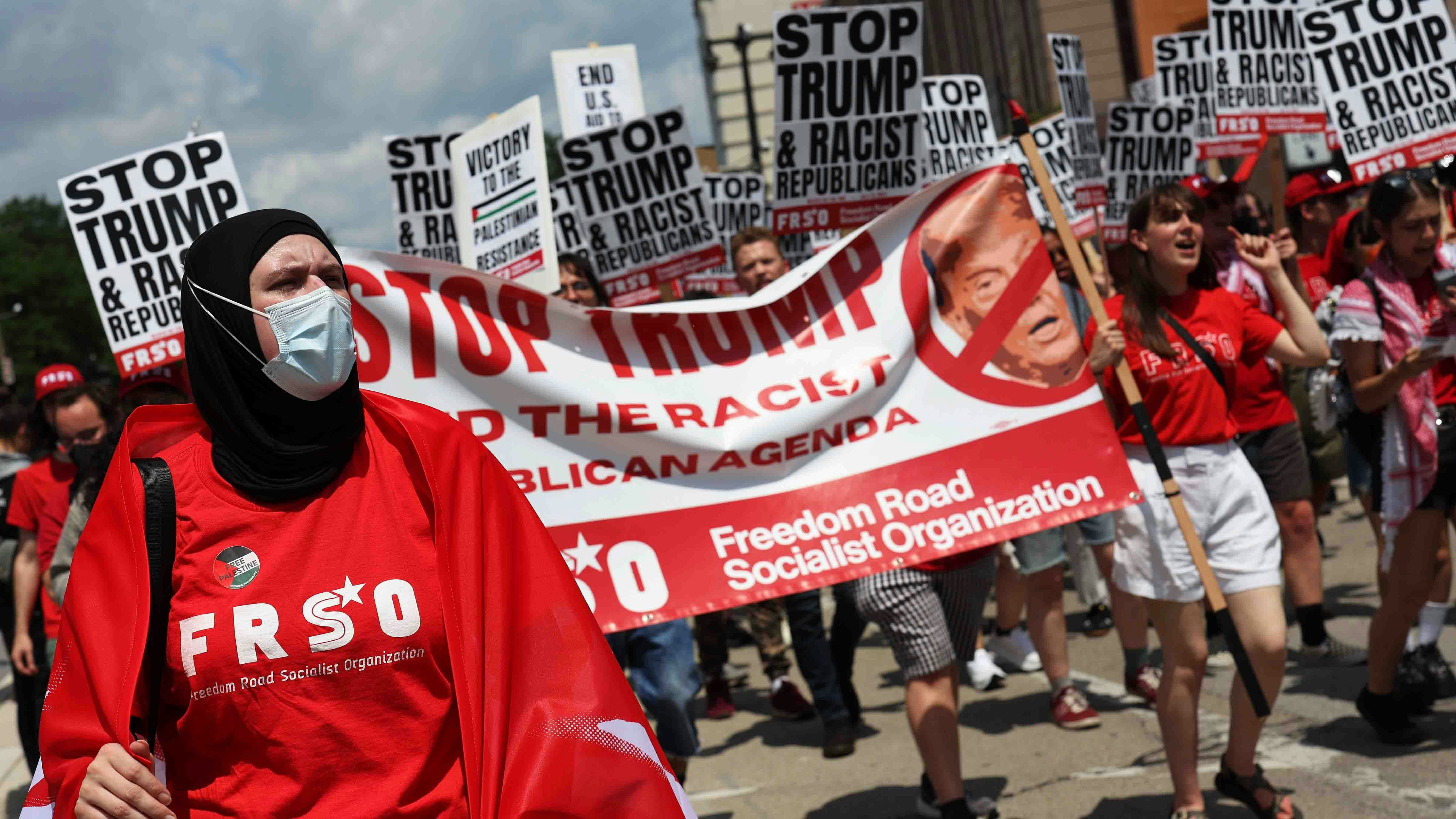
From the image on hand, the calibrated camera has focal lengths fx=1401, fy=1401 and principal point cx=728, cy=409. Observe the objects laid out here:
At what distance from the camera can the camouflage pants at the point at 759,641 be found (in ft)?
24.5

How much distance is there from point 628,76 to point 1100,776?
9.25 meters

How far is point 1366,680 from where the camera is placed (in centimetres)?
622

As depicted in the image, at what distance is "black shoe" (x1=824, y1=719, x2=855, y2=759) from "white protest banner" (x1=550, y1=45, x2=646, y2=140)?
758 centimetres

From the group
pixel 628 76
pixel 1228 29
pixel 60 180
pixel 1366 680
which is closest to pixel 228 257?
pixel 60 180

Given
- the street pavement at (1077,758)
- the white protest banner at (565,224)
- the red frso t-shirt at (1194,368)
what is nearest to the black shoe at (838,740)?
the street pavement at (1077,758)

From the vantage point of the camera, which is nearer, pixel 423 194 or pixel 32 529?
pixel 32 529

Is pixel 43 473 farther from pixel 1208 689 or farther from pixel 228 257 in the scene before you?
pixel 1208 689

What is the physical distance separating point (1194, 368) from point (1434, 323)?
109cm

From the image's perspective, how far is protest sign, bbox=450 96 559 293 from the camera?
7.52m

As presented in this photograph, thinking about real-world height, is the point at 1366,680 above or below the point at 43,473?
below

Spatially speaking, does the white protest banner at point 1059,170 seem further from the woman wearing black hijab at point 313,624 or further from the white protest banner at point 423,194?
the woman wearing black hijab at point 313,624

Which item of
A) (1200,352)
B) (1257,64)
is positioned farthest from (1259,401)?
(1257,64)

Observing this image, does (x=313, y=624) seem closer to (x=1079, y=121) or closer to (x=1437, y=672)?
(x=1437, y=672)

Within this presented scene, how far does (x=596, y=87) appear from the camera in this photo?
12.9 meters
